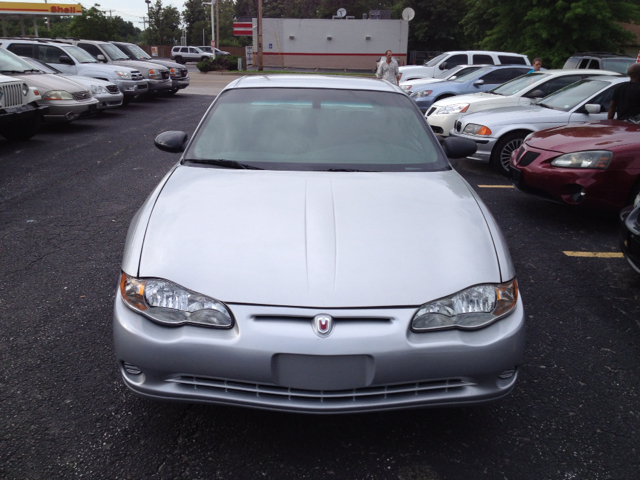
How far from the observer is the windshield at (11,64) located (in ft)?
35.8

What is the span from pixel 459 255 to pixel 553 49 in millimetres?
23991

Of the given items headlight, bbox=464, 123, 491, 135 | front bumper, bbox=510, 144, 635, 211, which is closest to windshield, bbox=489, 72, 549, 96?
headlight, bbox=464, 123, 491, 135

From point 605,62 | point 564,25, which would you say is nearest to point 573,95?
point 605,62

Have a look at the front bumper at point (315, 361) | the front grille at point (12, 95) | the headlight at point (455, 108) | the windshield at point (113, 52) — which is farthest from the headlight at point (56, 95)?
the front bumper at point (315, 361)

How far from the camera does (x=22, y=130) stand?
10188mm

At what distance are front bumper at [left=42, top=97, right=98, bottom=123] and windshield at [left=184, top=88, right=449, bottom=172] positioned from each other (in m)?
8.48

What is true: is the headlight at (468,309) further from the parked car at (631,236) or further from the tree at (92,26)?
the tree at (92,26)

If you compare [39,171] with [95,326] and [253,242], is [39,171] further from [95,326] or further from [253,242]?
[253,242]

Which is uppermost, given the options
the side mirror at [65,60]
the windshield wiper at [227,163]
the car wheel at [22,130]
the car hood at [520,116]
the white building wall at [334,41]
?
the white building wall at [334,41]

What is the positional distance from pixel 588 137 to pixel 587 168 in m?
0.48

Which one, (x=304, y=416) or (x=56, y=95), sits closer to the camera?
(x=304, y=416)

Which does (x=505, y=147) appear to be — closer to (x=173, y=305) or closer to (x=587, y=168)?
(x=587, y=168)

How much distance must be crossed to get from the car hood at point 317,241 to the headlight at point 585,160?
2.97 meters

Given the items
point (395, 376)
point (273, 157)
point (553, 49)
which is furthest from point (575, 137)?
point (553, 49)
